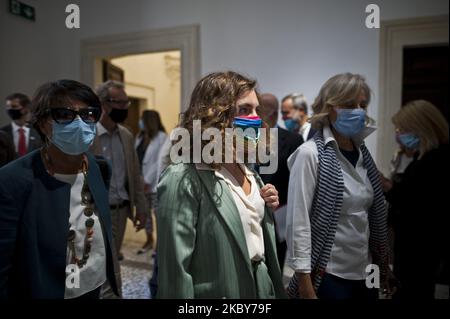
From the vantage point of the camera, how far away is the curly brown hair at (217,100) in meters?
1.00

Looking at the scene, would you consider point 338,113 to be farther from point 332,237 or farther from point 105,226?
point 105,226

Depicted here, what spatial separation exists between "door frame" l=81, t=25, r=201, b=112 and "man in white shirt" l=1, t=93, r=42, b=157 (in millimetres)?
325

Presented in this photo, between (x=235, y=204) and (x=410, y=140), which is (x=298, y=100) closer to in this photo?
(x=410, y=140)

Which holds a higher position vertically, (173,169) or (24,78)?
(24,78)

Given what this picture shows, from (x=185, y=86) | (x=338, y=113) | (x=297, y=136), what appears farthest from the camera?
(x=297, y=136)

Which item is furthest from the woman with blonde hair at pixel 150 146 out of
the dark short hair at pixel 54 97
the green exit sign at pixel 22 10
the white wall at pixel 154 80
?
the dark short hair at pixel 54 97

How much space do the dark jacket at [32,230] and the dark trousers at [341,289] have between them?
106 centimetres

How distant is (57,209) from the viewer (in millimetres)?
1135

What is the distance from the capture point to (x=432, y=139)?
162cm

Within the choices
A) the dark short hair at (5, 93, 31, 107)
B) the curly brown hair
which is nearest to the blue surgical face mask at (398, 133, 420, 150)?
the curly brown hair

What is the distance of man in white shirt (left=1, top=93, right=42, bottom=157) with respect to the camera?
1456 mm
